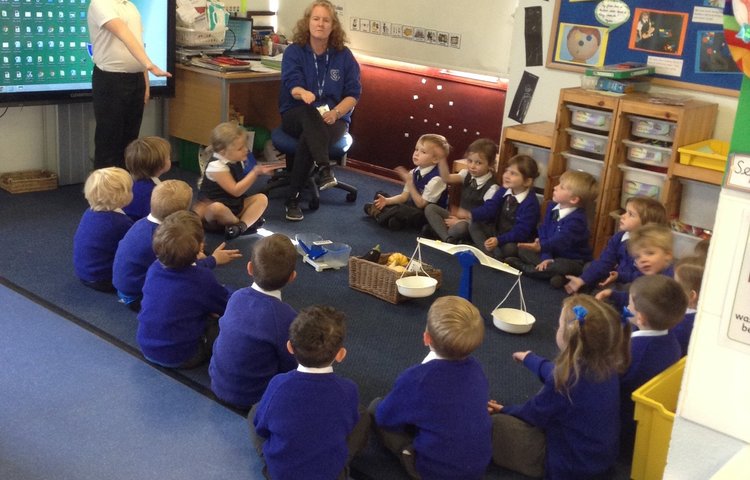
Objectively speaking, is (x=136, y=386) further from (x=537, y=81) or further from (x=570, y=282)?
(x=537, y=81)

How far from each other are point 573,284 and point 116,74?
2.75m

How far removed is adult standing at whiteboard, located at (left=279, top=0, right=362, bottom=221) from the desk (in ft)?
1.43

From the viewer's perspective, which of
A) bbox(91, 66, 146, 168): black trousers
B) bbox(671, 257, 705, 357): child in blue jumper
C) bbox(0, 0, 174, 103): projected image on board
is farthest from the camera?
bbox(0, 0, 174, 103): projected image on board

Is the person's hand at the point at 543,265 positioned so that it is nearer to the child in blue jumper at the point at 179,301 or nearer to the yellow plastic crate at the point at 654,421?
the yellow plastic crate at the point at 654,421

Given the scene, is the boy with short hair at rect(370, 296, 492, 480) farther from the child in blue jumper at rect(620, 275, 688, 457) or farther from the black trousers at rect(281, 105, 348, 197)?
the black trousers at rect(281, 105, 348, 197)

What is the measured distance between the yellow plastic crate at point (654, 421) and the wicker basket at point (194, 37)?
4136mm

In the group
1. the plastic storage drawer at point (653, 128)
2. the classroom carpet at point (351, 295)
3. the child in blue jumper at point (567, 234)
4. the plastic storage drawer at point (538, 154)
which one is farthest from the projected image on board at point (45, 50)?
the plastic storage drawer at point (653, 128)

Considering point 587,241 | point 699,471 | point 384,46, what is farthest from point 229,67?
point 699,471

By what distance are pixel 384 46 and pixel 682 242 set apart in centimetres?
258

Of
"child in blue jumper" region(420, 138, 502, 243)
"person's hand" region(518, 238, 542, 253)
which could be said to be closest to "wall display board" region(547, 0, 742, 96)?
"child in blue jumper" region(420, 138, 502, 243)

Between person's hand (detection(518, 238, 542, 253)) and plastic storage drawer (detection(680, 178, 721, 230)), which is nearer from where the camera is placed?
plastic storage drawer (detection(680, 178, 721, 230))

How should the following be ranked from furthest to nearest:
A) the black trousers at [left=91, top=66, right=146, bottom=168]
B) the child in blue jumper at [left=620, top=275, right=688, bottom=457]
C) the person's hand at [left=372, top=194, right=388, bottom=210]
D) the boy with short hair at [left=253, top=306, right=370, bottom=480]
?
the person's hand at [left=372, top=194, right=388, bottom=210]
the black trousers at [left=91, top=66, right=146, bottom=168]
the child in blue jumper at [left=620, top=275, right=688, bottom=457]
the boy with short hair at [left=253, top=306, right=370, bottom=480]

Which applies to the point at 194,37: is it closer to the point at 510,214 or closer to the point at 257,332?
the point at 510,214

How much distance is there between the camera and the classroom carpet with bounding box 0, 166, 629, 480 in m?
3.25
